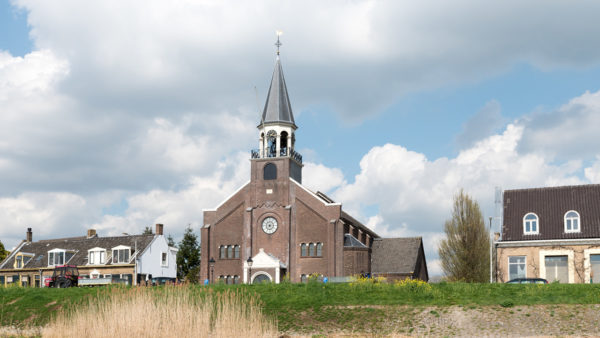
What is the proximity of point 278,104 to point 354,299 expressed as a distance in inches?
1384

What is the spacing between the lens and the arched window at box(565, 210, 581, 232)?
1861 inches

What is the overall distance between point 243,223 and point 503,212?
23.8 m

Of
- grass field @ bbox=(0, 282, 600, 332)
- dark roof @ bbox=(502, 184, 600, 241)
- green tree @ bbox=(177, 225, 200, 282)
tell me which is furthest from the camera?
green tree @ bbox=(177, 225, 200, 282)

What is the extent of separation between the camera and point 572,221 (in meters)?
47.6

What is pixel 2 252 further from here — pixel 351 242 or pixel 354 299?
pixel 354 299

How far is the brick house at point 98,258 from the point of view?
6519 centimetres

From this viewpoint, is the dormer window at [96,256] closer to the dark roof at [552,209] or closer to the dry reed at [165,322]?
the dark roof at [552,209]

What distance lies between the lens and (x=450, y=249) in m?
58.4

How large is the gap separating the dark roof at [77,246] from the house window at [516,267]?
36834mm

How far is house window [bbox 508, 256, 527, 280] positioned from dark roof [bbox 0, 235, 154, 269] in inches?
1450

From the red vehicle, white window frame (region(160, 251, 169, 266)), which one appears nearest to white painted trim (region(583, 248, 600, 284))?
the red vehicle

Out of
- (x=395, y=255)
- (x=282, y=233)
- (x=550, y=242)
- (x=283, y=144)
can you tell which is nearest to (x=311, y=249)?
(x=282, y=233)

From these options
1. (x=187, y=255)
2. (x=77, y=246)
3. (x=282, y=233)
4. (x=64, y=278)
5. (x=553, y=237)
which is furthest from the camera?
(x=187, y=255)

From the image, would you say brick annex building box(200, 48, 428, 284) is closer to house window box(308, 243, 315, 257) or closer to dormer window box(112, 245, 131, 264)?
house window box(308, 243, 315, 257)
